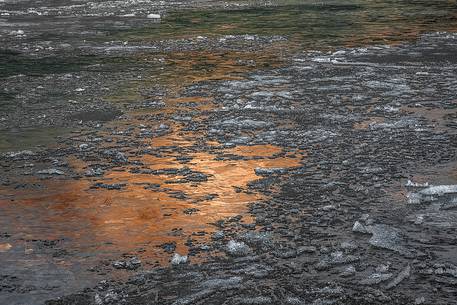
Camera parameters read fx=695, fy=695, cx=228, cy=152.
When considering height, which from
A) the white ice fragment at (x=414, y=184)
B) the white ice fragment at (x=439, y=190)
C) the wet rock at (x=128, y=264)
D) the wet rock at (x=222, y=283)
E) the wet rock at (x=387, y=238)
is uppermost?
the wet rock at (x=128, y=264)

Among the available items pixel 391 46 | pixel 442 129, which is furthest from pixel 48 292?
pixel 391 46

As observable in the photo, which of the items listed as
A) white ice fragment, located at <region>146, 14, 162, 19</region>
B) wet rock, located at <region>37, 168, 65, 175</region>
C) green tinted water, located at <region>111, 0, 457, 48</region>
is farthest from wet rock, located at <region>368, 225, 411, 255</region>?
white ice fragment, located at <region>146, 14, 162, 19</region>

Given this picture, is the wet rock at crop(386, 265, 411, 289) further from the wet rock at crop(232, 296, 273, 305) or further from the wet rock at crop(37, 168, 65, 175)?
the wet rock at crop(37, 168, 65, 175)

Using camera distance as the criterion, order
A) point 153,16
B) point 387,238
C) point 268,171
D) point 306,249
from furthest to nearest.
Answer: point 153,16 → point 268,171 → point 387,238 → point 306,249

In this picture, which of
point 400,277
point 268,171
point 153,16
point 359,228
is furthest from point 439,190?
point 153,16

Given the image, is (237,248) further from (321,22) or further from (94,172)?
(321,22)

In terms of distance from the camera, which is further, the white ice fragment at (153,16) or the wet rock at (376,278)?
the white ice fragment at (153,16)

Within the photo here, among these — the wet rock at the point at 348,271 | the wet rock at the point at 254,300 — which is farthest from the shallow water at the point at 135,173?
the wet rock at the point at 348,271

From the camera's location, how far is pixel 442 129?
25.2ft

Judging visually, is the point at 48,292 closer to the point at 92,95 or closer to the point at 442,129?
the point at 442,129

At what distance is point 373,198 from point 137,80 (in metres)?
6.34

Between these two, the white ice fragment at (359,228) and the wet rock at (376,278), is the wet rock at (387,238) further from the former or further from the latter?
the wet rock at (376,278)

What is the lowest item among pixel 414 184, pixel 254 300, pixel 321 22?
pixel 321 22

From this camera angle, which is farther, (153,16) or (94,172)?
(153,16)
